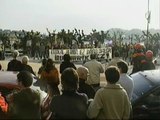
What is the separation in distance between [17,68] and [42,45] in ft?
92.8

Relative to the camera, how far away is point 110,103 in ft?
21.9

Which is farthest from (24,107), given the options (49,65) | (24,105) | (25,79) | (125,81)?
(49,65)

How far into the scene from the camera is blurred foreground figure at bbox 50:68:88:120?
657 cm

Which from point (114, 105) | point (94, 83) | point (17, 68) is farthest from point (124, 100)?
point (17, 68)

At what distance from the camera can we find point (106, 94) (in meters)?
6.69

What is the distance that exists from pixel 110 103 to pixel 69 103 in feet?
1.80

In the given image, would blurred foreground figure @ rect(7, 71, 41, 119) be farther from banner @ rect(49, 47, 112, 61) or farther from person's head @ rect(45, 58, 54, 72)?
banner @ rect(49, 47, 112, 61)

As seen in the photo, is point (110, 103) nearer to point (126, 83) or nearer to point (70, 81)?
point (70, 81)

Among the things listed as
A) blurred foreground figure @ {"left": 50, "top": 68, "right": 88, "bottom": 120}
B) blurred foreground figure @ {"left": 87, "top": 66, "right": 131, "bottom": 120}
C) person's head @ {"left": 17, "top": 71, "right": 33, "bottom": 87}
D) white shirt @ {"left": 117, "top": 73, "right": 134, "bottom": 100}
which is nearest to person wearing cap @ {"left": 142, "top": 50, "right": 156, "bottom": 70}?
white shirt @ {"left": 117, "top": 73, "right": 134, "bottom": 100}

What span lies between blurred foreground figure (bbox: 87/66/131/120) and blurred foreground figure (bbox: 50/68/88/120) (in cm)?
12

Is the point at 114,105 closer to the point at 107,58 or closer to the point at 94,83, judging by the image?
the point at 94,83

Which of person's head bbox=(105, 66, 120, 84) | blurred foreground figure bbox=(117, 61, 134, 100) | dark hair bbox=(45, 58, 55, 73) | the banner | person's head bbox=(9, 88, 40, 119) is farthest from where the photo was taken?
the banner

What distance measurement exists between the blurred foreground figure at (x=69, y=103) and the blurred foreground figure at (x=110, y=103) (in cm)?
12

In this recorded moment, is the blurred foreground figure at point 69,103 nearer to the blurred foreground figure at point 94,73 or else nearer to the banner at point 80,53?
the blurred foreground figure at point 94,73
